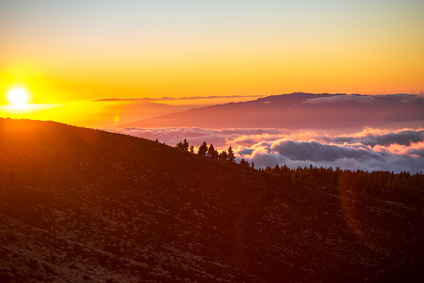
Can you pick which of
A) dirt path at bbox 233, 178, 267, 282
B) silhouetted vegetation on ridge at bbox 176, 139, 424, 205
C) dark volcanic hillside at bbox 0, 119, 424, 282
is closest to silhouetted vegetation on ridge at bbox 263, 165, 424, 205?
silhouetted vegetation on ridge at bbox 176, 139, 424, 205

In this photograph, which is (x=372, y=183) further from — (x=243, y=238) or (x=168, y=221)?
(x=168, y=221)

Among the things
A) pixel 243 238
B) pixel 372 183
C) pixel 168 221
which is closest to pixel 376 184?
pixel 372 183

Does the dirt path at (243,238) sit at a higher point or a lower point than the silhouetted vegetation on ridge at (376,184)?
lower

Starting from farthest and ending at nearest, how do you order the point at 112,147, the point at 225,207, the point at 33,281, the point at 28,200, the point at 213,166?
the point at 213,166
the point at 112,147
the point at 225,207
the point at 28,200
the point at 33,281

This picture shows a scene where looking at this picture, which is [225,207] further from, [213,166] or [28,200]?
[28,200]

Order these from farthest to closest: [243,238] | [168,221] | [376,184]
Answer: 1. [376,184]
2. [243,238]
3. [168,221]

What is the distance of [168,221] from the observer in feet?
66.6

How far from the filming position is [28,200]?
1764cm

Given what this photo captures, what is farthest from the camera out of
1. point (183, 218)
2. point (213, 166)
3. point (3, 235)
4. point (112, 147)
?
point (213, 166)

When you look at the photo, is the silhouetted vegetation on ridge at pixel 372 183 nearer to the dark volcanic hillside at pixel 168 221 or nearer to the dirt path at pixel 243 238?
the dark volcanic hillside at pixel 168 221

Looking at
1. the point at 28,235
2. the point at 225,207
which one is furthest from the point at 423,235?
the point at 28,235

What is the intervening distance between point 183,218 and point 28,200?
7.47 m

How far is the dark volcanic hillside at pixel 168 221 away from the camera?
15.3m

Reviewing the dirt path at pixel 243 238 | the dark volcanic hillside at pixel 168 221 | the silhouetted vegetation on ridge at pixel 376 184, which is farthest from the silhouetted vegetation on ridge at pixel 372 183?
the dirt path at pixel 243 238
